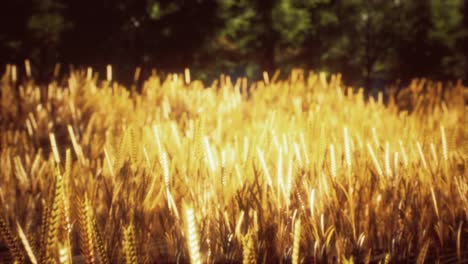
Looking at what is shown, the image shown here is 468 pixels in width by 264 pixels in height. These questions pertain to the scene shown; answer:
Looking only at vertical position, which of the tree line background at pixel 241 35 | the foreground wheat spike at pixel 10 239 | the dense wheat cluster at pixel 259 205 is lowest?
the dense wheat cluster at pixel 259 205

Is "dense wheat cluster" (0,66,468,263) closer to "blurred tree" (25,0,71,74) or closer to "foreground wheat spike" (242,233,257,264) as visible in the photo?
"foreground wheat spike" (242,233,257,264)

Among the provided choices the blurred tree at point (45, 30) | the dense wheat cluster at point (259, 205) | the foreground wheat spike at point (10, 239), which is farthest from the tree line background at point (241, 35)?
the foreground wheat spike at point (10, 239)

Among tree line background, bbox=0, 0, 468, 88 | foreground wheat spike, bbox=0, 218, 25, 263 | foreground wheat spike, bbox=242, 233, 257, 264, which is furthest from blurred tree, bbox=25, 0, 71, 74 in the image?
foreground wheat spike, bbox=242, 233, 257, 264

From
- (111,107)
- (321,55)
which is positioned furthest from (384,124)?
(321,55)

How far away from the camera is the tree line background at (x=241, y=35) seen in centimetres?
656

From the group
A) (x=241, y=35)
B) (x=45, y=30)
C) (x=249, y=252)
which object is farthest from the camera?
(x=241, y=35)

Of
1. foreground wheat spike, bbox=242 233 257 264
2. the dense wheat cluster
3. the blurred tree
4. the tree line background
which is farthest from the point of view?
the tree line background

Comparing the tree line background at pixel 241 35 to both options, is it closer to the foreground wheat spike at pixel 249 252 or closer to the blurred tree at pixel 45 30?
the blurred tree at pixel 45 30

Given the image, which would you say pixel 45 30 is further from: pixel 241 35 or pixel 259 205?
pixel 259 205

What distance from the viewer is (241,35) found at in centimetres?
798

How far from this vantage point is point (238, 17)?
7.61 m

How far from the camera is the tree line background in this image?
21.5ft

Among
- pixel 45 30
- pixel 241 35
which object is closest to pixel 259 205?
pixel 45 30

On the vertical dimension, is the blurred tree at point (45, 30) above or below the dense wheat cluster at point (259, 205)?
above
